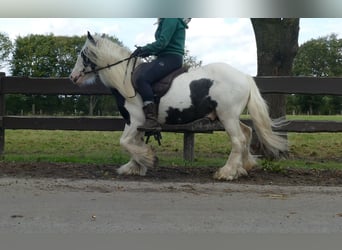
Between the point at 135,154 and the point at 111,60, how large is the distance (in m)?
1.52

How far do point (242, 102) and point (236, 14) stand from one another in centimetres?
586

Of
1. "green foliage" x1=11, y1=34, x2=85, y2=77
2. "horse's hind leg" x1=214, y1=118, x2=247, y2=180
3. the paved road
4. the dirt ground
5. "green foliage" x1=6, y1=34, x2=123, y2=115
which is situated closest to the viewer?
the paved road

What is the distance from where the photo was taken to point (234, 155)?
661 centimetres

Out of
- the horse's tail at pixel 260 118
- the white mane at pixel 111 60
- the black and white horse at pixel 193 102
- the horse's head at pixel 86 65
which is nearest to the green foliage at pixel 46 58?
the horse's head at pixel 86 65

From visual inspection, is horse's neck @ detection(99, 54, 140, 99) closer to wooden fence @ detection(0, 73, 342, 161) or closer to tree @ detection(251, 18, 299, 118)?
wooden fence @ detection(0, 73, 342, 161)

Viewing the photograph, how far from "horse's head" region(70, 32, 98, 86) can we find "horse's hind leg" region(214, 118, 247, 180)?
7.32 feet

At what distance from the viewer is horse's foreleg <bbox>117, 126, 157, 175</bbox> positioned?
6609 mm

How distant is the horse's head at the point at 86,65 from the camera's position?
693cm

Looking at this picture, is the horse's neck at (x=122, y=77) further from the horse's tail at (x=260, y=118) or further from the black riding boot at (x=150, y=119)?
the horse's tail at (x=260, y=118)

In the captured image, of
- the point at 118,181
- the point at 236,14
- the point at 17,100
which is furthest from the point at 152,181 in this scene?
the point at 17,100

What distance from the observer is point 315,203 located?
16.5ft

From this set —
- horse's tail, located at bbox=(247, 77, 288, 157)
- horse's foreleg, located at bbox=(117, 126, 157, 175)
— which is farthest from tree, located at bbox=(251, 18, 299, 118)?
horse's foreleg, located at bbox=(117, 126, 157, 175)

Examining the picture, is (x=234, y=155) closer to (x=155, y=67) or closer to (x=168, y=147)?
(x=155, y=67)

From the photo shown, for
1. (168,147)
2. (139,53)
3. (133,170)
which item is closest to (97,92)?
(139,53)
